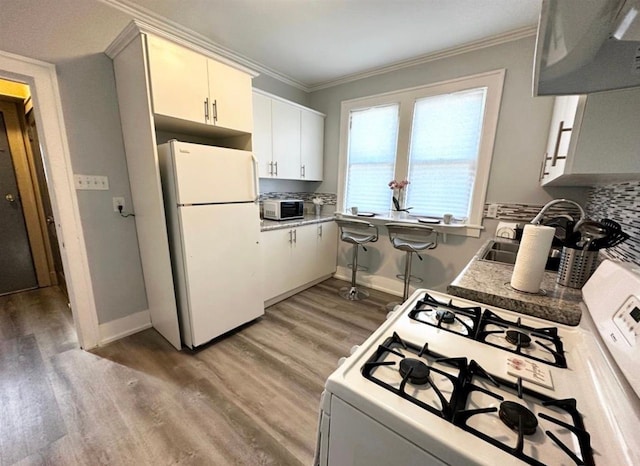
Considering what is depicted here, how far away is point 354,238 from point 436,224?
0.91 m

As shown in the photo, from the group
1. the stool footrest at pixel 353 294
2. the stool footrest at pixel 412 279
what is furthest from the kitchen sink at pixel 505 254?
the stool footrest at pixel 353 294

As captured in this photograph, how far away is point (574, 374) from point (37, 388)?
2.80 m

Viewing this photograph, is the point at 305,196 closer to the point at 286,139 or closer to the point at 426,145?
the point at 286,139

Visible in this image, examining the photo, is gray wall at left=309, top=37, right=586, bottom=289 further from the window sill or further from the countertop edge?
the countertop edge

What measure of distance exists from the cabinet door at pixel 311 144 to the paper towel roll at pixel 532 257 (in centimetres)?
274

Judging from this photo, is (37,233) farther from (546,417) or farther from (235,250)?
(546,417)

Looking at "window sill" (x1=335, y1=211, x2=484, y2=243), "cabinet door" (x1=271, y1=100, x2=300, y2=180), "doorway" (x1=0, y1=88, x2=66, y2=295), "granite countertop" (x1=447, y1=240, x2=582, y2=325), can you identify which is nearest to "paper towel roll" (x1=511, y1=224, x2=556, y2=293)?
"granite countertop" (x1=447, y1=240, x2=582, y2=325)

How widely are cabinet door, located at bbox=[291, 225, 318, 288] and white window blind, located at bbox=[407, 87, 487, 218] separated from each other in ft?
4.26


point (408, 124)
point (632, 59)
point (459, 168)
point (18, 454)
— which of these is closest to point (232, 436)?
point (18, 454)

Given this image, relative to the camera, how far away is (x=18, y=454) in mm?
1239

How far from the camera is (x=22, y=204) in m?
2.89

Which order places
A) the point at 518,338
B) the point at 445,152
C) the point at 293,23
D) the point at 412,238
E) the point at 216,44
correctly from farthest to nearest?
the point at 445,152 → the point at 412,238 → the point at 216,44 → the point at 293,23 → the point at 518,338

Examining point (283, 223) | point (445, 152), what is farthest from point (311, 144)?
point (445, 152)

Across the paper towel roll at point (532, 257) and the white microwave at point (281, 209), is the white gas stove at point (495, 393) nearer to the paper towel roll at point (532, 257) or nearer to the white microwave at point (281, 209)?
the paper towel roll at point (532, 257)
